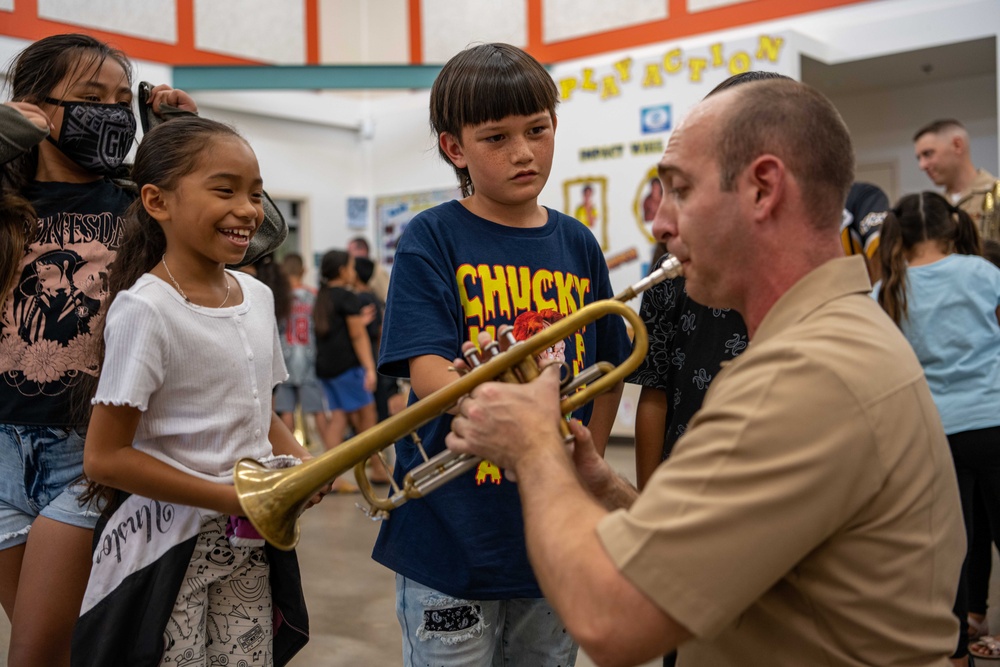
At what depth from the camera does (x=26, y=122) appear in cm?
189

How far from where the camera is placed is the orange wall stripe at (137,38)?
8406 mm

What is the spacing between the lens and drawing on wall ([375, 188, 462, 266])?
37.3ft

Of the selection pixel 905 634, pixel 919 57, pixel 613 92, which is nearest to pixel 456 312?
pixel 905 634

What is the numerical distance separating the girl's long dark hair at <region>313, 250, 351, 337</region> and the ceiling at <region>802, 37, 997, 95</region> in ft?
15.1

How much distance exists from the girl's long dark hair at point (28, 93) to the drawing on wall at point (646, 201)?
21.4ft

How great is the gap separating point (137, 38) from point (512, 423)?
31.8ft

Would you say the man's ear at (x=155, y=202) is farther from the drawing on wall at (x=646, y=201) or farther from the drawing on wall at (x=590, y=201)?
the drawing on wall at (x=590, y=201)

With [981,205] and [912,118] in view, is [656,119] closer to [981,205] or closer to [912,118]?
[912,118]

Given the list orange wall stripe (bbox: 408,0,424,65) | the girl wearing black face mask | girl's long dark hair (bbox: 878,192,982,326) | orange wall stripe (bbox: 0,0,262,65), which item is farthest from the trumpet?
orange wall stripe (bbox: 408,0,424,65)

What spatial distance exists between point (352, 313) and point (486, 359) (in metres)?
5.61

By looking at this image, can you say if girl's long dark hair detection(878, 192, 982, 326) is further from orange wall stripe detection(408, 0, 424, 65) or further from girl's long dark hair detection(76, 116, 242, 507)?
orange wall stripe detection(408, 0, 424, 65)

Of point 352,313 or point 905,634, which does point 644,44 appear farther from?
point 905,634

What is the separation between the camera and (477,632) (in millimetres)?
1736

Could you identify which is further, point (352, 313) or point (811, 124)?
point (352, 313)
